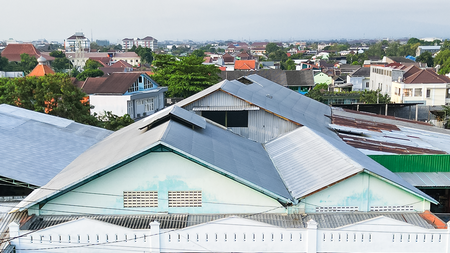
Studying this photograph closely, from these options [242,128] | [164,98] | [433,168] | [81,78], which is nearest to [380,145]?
[433,168]

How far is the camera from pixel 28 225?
12250mm

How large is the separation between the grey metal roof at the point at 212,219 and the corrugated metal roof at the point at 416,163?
417 cm

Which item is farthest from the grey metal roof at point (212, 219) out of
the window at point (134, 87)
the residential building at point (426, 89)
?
the residential building at point (426, 89)

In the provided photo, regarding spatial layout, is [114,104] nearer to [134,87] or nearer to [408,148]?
[134,87]

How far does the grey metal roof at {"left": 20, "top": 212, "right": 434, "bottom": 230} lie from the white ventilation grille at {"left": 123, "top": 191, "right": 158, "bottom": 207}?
13.5 inches

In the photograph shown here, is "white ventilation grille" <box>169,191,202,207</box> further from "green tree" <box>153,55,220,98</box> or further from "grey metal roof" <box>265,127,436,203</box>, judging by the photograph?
"green tree" <box>153,55,220,98</box>

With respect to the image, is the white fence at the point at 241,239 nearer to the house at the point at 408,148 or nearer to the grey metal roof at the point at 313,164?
the grey metal roof at the point at 313,164

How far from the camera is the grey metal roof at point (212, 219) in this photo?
12.2 m

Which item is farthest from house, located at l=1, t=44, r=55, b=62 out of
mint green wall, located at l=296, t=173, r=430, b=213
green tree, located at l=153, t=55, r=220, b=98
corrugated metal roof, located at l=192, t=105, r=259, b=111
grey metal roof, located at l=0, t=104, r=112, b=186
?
mint green wall, located at l=296, t=173, r=430, b=213

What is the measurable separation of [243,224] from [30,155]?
32.4 feet

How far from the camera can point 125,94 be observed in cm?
3934

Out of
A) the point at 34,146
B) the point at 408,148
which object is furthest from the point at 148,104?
the point at 408,148

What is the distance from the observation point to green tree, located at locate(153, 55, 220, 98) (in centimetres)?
4494

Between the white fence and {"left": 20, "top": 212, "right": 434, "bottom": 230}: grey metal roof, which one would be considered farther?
{"left": 20, "top": 212, "right": 434, "bottom": 230}: grey metal roof
